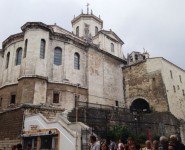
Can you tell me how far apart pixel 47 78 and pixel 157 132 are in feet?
44.1

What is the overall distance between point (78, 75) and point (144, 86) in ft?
31.4

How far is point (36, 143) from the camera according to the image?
1700 centimetres

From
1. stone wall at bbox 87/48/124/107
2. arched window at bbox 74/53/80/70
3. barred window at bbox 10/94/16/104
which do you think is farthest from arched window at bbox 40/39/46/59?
stone wall at bbox 87/48/124/107

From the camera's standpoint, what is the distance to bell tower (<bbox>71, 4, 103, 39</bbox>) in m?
36.9

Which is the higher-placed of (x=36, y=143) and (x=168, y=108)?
(x=168, y=108)

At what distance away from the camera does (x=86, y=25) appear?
123ft

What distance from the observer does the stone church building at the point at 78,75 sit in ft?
75.8

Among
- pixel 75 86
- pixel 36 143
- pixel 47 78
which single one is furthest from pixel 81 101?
pixel 36 143

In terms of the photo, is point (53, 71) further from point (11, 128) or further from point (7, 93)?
point (11, 128)

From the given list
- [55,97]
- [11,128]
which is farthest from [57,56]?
[11,128]

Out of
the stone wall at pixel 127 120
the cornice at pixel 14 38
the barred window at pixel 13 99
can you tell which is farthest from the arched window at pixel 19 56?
the stone wall at pixel 127 120

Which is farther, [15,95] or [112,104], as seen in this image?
[112,104]

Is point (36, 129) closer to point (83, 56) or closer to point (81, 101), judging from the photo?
point (81, 101)

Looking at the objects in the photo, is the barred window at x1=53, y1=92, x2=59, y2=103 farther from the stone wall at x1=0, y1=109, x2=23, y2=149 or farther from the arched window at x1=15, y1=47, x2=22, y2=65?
the arched window at x1=15, y1=47, x2=22, y2=65
